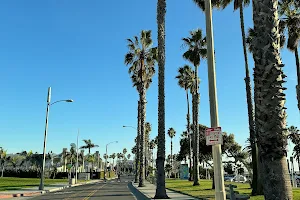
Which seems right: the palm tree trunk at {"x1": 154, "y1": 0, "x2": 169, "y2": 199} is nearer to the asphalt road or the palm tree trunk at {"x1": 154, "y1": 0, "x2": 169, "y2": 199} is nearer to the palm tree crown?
the asphalt road

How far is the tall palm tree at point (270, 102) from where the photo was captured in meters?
7.22

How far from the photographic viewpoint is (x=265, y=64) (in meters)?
7.99

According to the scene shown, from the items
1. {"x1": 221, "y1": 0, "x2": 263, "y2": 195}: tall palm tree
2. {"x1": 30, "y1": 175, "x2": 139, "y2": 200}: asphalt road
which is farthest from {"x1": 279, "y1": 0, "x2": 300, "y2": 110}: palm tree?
{"x1": 30, "y1": 175, "x2": 139, "y2": 200}: asphalt road

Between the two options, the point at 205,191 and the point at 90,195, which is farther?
the point at 205,191

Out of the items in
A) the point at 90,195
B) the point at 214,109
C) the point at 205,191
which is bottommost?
the point at 90,195

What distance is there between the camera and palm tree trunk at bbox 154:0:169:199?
19.2 meters

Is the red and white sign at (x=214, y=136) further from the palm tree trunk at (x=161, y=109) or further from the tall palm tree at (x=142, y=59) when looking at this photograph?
the tall palm tree at (x=142, y=59)

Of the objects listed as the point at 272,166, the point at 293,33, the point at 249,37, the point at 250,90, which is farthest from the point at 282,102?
the point at 293,33

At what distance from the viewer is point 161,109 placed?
20.3 metres

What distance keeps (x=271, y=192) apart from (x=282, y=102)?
2.16m

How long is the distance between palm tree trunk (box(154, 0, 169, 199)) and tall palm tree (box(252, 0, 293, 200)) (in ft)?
39.7

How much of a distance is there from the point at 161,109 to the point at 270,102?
12803mm

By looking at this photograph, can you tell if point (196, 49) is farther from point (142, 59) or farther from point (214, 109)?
point (214, 109)

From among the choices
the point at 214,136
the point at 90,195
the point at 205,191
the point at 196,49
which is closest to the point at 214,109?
the point at 214,136
